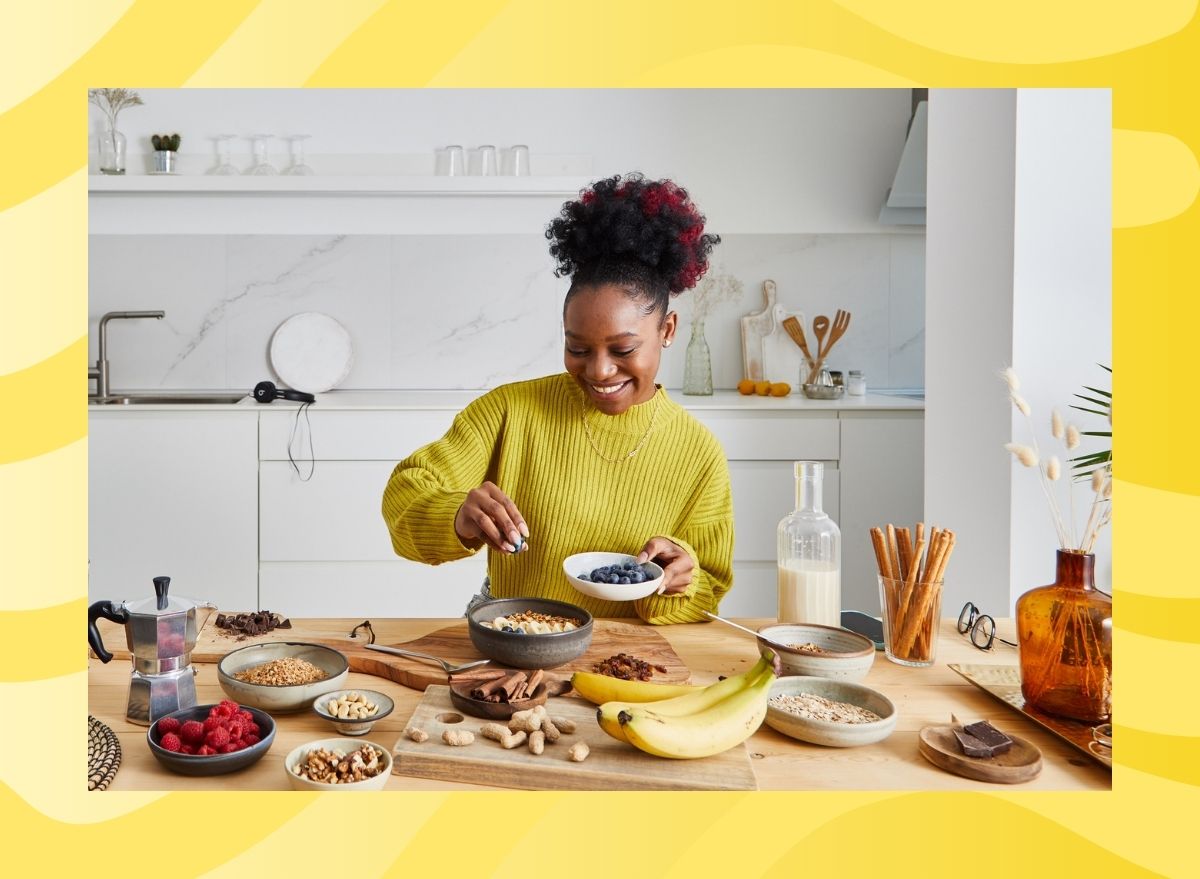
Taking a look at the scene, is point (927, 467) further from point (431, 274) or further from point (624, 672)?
point (431, 274)

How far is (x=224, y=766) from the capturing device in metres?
0.95

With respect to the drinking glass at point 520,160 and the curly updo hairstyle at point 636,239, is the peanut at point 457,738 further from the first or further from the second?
the drinking glass at point 520,160

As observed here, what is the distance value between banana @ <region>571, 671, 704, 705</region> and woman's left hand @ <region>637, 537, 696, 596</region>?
38 cm

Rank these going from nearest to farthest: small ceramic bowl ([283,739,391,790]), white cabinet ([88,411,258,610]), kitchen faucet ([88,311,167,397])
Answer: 1. small ceramic bowl ([283,739,391,790])
2. white cabinet ([88,411,258,610])
3. kitchen faucet ([88,311,167,397])

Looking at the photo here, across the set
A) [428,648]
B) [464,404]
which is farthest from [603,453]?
[464,404]

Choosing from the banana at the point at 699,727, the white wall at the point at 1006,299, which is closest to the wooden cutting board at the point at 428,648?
the banana at the point at 699,727

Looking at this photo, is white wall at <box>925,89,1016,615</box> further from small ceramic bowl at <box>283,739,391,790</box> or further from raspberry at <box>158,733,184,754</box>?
raspberry at <box>158,733,184,754</box>

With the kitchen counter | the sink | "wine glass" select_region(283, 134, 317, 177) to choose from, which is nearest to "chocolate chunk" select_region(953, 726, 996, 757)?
the kitchen counter

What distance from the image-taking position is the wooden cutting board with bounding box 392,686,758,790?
0.95 meters

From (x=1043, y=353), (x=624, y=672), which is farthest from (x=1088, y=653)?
(x=1043, y=353)

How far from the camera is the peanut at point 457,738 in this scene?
3.31 ft

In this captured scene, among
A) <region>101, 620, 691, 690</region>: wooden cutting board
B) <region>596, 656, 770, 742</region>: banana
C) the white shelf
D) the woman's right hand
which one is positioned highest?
the white shelf

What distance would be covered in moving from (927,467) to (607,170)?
1.89m

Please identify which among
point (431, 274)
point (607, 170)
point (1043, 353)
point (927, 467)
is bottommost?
point (927, 467)
